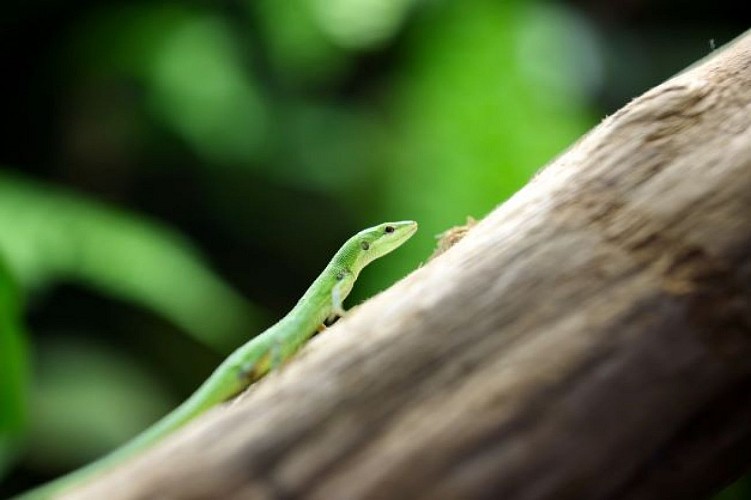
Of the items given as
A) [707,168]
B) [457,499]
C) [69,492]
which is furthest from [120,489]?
[707,168]

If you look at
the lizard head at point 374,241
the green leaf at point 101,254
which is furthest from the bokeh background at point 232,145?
the lizard head at point 374,241

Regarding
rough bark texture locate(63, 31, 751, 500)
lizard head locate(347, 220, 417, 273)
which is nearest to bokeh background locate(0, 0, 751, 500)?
lizard head locate(347, 220, 417, 273)

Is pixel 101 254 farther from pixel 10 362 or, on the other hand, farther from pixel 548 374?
pixel 548 374

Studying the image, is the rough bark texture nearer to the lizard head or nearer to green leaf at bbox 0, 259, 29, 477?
the lizard head

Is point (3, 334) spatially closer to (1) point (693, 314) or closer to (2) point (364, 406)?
(2) point (364, 406)

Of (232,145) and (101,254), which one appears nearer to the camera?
(101,254)

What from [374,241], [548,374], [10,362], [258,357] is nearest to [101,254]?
[10,362]
